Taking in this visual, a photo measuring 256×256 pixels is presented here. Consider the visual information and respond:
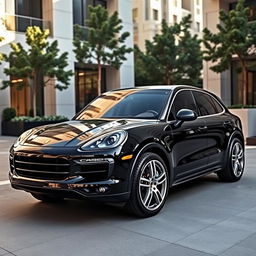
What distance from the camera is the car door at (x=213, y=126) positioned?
21.0 ft

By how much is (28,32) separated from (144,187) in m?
16.6

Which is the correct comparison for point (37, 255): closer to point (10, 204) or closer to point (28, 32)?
point (10, 204)

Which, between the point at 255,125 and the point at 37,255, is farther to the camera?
the point at 255,125

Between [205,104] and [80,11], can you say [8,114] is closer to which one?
[80,11]

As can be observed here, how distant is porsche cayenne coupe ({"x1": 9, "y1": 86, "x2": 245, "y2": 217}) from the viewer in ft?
15.0

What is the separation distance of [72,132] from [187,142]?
68.3 inches

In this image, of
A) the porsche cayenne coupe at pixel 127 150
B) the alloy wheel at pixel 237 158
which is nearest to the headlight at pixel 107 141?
the porsche cayenne coupe at pixel 127 150

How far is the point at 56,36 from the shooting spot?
2369cm

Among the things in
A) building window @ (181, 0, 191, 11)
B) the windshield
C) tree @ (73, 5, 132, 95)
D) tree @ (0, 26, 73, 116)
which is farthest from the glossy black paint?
building window @ (181, 0, 191, 11)

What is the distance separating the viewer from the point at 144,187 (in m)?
5.00

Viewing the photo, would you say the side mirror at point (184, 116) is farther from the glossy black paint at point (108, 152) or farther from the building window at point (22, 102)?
the building window at point (22, 102)

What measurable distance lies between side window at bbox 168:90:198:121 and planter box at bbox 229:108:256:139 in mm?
8341

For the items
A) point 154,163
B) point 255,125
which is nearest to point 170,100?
point 154,163

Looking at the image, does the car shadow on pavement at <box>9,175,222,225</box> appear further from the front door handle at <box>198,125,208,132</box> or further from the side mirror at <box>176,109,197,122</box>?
the side mirror at <box>176,109,197,122</box>
